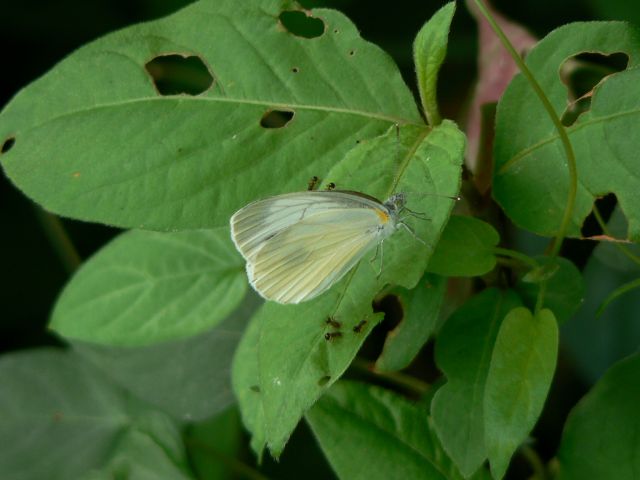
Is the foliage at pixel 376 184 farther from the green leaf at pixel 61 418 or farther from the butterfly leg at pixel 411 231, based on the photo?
the green leaf at pixel 61 418

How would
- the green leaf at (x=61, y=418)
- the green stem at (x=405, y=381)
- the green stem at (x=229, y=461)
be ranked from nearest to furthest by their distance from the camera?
the green stem at (x=405, y=381) → the green stem at (x=229, y=461) → the green leaf at (x=61, y=418)

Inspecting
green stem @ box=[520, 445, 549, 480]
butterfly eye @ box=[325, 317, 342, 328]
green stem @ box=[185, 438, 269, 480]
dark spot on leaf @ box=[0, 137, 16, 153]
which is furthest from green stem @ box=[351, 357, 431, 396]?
dark spot on leaf @ box=[0, 137, 16, 153]

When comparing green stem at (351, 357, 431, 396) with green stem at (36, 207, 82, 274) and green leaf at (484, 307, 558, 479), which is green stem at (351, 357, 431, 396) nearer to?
green leaf at (484, 307, 558, 479)

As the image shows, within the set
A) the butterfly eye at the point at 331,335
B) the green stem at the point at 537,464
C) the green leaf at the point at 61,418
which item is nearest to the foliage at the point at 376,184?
the butterfly eye at the point at 331,335

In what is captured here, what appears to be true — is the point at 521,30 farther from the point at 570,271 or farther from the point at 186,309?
the point at 186,309

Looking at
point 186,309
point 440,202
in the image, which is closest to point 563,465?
point 440,202

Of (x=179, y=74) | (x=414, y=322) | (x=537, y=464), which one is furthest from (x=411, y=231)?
(x=179, y=74)

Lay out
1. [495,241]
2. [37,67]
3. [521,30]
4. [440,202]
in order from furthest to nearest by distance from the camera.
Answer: [37,67] → [521,30] → [495,241] → [440,202]
